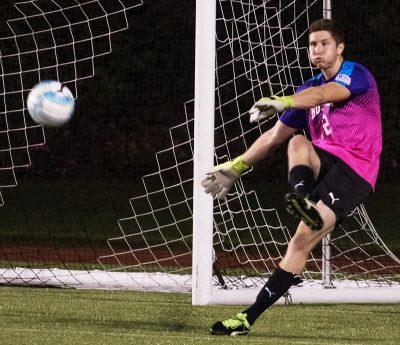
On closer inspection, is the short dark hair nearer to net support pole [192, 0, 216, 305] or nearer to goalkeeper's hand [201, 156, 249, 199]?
goalkeeper's hand [201, 156, 249, 199]

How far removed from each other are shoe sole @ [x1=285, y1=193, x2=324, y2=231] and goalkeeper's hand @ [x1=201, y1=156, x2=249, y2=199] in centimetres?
68

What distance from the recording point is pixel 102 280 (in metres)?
9.48

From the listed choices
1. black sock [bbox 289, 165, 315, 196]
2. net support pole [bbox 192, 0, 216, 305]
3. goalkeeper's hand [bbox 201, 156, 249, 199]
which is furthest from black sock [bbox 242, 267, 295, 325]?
net support pole [bbox 192, 0, 216, 305]

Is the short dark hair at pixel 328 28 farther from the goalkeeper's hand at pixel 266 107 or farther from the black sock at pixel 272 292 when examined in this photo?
the black sock at pixel 272 292

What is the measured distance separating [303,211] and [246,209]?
50.5 ft

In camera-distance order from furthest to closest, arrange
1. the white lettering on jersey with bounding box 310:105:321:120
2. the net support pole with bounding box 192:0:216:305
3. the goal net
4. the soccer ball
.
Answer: the goal net → the soccer ball → the net support pole with bounding box 192:0:216:305 → the white lettering on jersey with bounding box 310:105:321:120

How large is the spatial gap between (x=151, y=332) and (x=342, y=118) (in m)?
1.56

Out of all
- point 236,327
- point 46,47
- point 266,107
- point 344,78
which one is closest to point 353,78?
point 344,78

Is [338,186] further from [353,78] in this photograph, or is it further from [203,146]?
[203,146]

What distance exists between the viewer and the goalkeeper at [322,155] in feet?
19.7

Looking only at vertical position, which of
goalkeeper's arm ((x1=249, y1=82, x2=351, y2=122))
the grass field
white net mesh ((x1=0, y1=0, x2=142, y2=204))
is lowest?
white net mesh ((x1=0, y1=0, x2=142, y2=204))

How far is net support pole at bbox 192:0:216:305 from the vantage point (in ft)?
25.1

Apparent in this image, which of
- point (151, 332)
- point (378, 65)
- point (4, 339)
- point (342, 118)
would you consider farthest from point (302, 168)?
point (378, 65)

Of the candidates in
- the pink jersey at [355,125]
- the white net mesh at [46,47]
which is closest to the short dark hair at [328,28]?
the pink jersey at [355,125]
